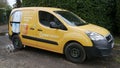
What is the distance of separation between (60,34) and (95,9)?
Answer: 147 inches

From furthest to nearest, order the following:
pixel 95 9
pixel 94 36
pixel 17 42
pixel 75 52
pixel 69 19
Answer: pixel 95 9, pixel 17 42, pixel 69 19, pixel 75 52, pixel 94 36

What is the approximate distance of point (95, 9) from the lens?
10320mm

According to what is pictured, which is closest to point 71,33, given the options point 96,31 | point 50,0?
point 96,31

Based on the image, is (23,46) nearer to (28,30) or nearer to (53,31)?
→ (28,30)

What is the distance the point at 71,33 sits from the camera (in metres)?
6.96

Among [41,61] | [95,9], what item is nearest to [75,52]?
[41,61]

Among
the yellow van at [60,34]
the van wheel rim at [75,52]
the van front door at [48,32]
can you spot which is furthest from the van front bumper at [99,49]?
the van front door at [48,32]

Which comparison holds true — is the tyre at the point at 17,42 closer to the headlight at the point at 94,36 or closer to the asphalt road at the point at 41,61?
the asphalt road at the point at 41,61

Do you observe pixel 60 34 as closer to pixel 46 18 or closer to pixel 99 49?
pixel 46 18

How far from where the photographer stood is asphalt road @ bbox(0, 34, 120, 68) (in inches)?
267

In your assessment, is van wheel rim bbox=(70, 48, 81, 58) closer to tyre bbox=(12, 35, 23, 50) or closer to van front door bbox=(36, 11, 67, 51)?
van front door bbox=(36, 11, 67, 51)

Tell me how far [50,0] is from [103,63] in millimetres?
4670

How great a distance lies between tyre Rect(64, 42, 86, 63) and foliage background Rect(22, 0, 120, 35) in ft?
11.3

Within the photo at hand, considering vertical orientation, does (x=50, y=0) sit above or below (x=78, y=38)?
above
